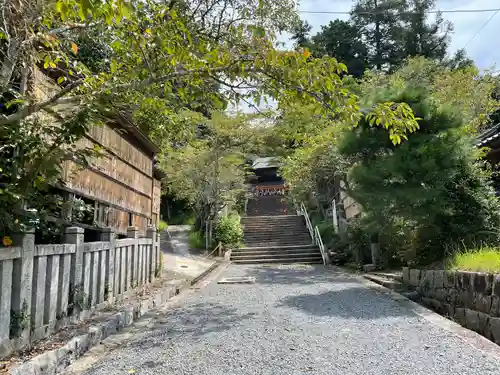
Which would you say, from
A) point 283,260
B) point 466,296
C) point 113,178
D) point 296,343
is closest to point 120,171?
point 113,178

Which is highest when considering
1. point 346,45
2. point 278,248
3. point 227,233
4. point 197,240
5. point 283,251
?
point 346,45

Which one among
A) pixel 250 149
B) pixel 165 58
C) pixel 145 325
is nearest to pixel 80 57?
pixel 165 58

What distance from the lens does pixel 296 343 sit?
433cm

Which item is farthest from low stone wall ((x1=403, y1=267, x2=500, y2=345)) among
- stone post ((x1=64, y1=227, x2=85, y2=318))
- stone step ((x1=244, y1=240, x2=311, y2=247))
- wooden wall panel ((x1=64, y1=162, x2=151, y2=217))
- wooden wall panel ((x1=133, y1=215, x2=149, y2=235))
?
stone step ((x1=244, y1=240, x2=311, y2=247))

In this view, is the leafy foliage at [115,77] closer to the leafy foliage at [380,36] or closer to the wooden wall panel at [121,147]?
the wooden wall panel at [121,147]

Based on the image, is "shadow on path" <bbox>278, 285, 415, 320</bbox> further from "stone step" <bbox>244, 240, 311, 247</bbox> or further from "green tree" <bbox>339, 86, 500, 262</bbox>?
"stone step" <bbox>244, 240, 311, 247</bbox>

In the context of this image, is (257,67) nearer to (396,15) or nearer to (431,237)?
(431,237)

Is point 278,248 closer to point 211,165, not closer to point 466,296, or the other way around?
point 211,165

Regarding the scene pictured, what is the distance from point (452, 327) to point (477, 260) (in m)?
1.42

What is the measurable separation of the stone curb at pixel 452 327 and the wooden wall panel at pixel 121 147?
18.5 ft

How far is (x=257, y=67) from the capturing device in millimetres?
4375

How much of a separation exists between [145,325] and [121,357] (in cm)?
147

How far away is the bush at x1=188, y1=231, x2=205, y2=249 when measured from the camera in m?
17.8

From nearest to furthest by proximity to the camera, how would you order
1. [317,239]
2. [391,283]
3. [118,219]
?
1. [118,219]
2. [391,283]
3. [317,239]
